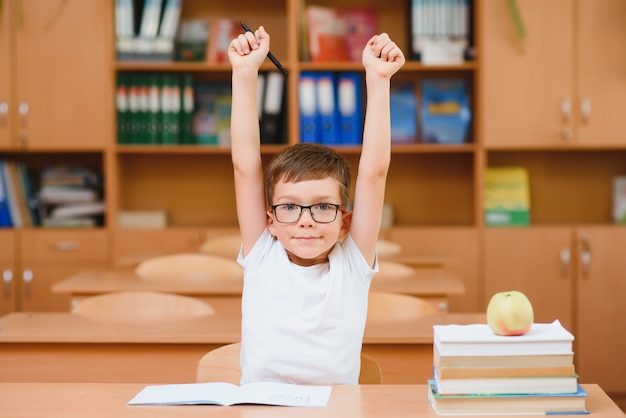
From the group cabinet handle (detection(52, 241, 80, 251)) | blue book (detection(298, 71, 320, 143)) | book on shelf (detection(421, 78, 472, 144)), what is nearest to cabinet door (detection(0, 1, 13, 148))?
cabinet handle (detection(52, 241, 80, 251))

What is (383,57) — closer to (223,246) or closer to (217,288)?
(217,288)

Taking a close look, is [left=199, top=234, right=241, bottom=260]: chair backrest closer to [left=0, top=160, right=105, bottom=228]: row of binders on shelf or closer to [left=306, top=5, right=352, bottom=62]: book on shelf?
[left=0, top=160, right=105, bottom=228]: row of binders on shelf

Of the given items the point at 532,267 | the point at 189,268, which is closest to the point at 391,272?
the point at 189,268

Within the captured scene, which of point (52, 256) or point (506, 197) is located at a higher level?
point (506, 197)

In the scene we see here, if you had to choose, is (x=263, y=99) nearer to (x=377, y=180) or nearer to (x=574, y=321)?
(x=574, y=321)

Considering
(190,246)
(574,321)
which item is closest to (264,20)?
(190,246)

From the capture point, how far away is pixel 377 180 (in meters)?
1.75

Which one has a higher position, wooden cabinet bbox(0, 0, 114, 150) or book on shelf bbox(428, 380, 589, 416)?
wooden cabinet bbox(0, 0, 114, 150)

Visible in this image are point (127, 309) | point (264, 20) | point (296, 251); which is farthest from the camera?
point (264, 20)

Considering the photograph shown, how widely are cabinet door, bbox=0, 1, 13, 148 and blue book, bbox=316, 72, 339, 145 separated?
164 centimetres

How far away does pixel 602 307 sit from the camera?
14.3 feet

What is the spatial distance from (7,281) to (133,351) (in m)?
2.37

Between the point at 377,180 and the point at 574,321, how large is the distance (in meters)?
2.99

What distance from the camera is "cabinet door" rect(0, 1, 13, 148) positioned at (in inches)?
175
